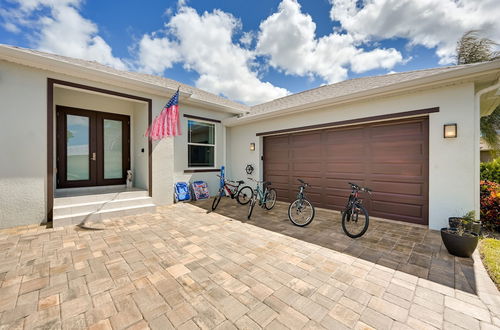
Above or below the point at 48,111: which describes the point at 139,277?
below

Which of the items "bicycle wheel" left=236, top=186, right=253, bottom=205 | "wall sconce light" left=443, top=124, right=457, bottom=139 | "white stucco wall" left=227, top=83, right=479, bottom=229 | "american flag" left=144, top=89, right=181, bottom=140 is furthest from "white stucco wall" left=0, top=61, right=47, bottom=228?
"wall sconce light" left=443, top=124, right=457, bottom=139

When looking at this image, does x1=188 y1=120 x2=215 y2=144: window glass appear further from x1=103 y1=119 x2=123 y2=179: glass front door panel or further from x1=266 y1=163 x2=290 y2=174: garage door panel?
x1=266 y1=163 x2=290 y2=174: garage door panel

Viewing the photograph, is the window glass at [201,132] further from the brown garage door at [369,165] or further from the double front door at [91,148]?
the brown garage door at [369,165]

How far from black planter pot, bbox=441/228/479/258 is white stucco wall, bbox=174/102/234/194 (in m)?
6.19

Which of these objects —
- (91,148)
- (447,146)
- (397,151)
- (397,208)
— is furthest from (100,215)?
(447,146)

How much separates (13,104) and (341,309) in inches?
251

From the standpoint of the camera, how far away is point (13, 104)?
3.80 metres

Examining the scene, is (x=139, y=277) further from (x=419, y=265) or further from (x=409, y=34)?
(x=409, y=34)

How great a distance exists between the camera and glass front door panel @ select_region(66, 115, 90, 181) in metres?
5.43

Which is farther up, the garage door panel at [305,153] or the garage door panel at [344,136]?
the garage door panel at [344,136]

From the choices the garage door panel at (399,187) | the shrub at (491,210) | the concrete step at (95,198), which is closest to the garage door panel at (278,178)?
the garage door panel at (399,187)

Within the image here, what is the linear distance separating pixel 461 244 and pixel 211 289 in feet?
11.4

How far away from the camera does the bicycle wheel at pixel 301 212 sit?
4.12m

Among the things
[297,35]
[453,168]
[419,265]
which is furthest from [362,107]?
[297,35]
